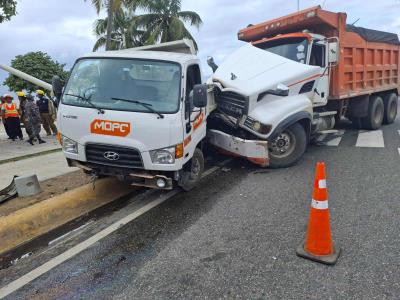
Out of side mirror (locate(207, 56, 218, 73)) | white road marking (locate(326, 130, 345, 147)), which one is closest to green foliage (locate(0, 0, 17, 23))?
side mirror (locate(207, 56, 218, 73))

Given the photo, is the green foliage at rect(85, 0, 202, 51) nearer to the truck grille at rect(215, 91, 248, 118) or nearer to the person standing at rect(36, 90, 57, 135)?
the person standing at rect(36, 90, 57, 135)

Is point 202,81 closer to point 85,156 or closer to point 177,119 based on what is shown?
point 177,119

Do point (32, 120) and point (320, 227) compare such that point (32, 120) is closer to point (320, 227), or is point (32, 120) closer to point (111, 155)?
point (111, 155)

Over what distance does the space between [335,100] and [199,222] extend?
18.0ft

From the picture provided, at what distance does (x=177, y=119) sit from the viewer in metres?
4.32

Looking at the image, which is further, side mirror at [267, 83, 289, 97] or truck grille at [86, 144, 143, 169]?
side mirror at [267, 83, 289, 97]

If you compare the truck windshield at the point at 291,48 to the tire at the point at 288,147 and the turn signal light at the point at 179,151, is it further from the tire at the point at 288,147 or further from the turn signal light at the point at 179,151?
the turn signal light at the point at 179,151

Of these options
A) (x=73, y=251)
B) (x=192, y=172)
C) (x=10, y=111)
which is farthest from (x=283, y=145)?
(x=10, y=111)

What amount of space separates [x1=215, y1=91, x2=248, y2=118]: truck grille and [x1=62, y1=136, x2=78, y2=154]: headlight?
8.75ft

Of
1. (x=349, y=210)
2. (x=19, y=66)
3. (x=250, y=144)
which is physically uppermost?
(x=19, y=66)

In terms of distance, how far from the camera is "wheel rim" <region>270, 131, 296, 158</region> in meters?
6.40

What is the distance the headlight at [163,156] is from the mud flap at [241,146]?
2.01 metres

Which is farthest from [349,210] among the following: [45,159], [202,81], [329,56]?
[45,159]

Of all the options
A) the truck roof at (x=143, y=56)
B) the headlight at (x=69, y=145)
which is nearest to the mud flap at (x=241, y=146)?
the truck roof at (x=143, y=56)
